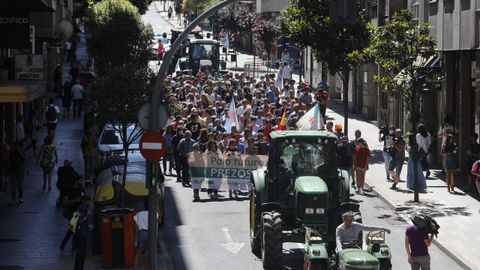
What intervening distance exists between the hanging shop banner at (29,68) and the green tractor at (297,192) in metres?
7.87

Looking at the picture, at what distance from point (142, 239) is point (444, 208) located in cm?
851

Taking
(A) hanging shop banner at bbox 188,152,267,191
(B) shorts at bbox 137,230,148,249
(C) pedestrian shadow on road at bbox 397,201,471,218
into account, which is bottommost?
(B) shorts at bbox 137,230,148,249

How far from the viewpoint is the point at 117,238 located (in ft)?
72.9

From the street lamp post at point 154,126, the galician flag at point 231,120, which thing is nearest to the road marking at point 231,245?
the street lamp post at point 154,126

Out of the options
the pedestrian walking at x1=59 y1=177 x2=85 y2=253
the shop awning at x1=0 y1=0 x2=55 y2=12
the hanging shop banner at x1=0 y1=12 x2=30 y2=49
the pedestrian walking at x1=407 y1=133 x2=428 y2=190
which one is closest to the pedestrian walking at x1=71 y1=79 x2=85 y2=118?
the shop awning at x1=0 y1=0 x2=55 y2=12

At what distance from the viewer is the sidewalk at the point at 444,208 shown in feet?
76.8

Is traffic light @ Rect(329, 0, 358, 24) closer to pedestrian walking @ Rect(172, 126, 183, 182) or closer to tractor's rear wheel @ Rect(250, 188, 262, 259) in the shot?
tractor's rear wheel @ Rect(250, 188, 262, 259)

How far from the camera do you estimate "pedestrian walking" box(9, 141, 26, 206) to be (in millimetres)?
28953

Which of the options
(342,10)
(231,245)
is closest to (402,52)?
(231,245)

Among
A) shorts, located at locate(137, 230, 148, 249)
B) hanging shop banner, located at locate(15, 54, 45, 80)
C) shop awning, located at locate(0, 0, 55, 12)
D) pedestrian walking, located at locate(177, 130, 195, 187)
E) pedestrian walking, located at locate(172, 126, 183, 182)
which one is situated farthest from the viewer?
pedestrian walking, located at locate(172, 126, 183, 182)

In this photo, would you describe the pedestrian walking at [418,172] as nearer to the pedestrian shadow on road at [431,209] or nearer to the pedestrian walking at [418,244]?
the pedestrian shadow on road at [431,209]

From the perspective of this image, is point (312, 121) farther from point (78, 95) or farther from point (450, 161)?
point (78, 95)

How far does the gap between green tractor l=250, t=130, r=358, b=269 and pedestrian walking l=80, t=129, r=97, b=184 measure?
1179cm

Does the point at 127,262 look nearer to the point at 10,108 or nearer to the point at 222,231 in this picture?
the point at 222,231
